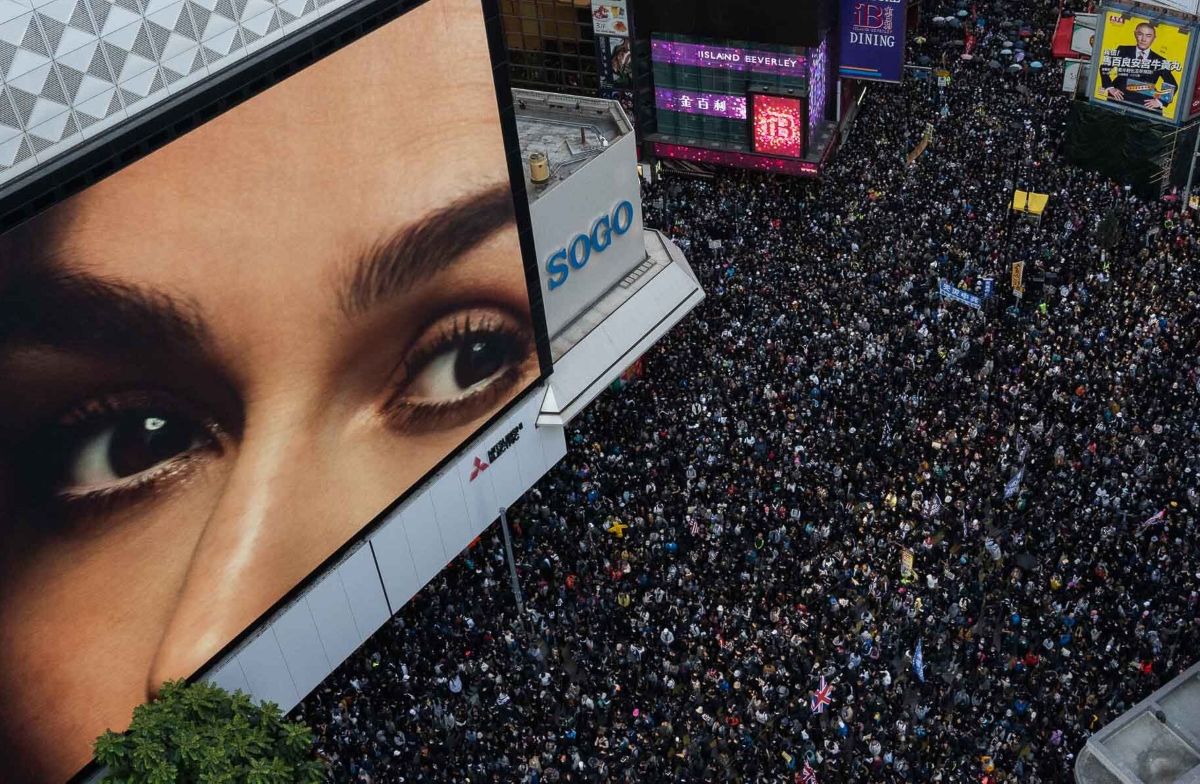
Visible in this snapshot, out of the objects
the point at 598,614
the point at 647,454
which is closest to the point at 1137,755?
the point at 598,614

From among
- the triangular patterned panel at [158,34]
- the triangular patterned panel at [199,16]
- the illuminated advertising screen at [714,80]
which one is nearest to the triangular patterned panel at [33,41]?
the triangular patterned panel at [158,34]

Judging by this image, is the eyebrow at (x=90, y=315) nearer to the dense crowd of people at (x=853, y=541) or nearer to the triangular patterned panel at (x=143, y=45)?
the triangular patterned panel at (x=143, y=45)

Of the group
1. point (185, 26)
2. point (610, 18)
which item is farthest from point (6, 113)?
point (610, 18)

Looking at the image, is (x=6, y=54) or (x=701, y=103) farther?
(x=701, y=103)

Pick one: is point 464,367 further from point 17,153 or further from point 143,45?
point 17,153

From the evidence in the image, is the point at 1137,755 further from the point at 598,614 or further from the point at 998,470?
the point at 598,614

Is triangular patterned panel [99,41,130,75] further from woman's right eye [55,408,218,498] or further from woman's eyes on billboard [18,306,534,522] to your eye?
woman's right eye [55,408,218,498]
